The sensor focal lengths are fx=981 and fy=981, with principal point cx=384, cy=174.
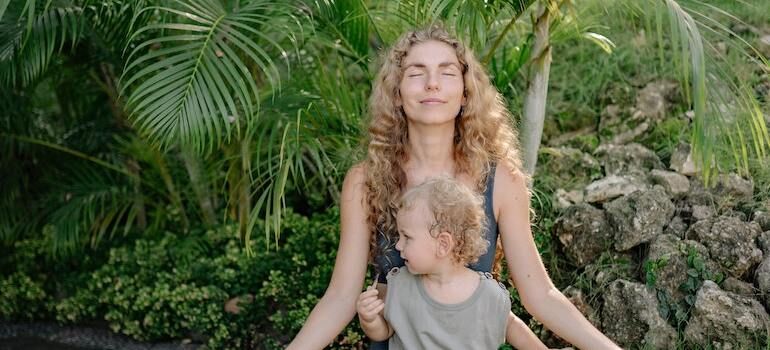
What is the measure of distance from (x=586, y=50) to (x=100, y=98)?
2625 mm

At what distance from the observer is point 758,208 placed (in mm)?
3986

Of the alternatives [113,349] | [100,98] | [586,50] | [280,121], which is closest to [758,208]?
[586,50]

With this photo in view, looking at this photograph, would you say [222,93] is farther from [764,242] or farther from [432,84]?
[764,242]

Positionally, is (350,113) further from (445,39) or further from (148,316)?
(148,316)

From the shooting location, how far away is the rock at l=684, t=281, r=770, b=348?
139 inches

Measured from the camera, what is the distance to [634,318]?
373 cm

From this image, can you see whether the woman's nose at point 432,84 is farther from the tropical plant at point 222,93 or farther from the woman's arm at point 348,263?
the woman's arm at point 348,263

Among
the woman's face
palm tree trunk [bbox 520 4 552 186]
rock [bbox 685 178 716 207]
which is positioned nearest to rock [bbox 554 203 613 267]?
palm tree trunk [bbox 520 4 552 186]

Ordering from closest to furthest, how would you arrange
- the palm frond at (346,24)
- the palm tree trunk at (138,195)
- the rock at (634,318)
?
the rock at (634,318) → the palm frond at (346,24) → the palm tree trunk at (138,195)

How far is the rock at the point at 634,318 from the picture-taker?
367 cm

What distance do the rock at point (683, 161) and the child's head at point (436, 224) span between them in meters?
1.80

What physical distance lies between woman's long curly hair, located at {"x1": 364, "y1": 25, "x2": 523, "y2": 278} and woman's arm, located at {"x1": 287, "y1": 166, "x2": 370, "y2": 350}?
0.13 feet

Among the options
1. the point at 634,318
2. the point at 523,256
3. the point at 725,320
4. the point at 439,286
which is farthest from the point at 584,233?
the point at 439,286

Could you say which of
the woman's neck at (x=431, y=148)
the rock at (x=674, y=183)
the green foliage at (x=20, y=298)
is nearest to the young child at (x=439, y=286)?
the woman's neck at (x=431, y=148)
